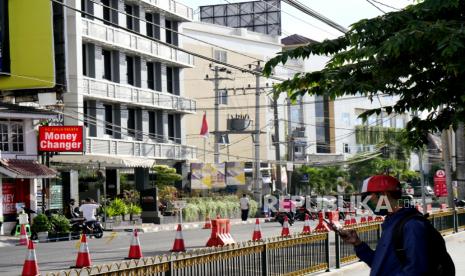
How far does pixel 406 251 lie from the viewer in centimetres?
581

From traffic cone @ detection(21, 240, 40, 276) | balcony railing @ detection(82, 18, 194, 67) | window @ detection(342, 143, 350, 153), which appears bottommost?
traffic cone @ detection(21, 240, 40, 276)

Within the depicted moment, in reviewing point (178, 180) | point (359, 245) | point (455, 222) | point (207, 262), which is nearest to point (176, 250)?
point (455, 222)

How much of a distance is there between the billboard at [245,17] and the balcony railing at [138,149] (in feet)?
89.8

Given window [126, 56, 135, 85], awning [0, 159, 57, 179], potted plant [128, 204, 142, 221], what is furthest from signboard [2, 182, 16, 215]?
window [126, 56, 135, 85]

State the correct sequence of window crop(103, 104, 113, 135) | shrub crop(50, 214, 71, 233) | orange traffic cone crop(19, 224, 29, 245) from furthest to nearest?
window crop(103, 104, 113, 135) < shrub crop(50, 214, 71, 233) < orange traffic cone crop(19, 224, 29, 245)

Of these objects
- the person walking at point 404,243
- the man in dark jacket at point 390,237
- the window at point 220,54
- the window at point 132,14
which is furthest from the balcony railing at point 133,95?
the person walking at point 404,243

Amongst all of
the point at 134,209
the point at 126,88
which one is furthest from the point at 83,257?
the point at 126,88

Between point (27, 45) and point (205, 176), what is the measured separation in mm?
23108

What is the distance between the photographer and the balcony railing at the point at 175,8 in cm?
5022

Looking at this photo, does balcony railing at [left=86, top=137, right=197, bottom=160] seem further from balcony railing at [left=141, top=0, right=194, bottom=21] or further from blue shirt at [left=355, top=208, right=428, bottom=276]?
blue shirt at [left=355, top=208, right=428, bottom=276]

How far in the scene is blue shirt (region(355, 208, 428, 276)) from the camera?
5.72 m

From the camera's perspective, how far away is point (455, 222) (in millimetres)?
28625

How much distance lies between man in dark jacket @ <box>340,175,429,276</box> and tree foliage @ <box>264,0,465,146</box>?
2.17 metres

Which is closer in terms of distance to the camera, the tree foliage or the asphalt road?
the tree foliage
